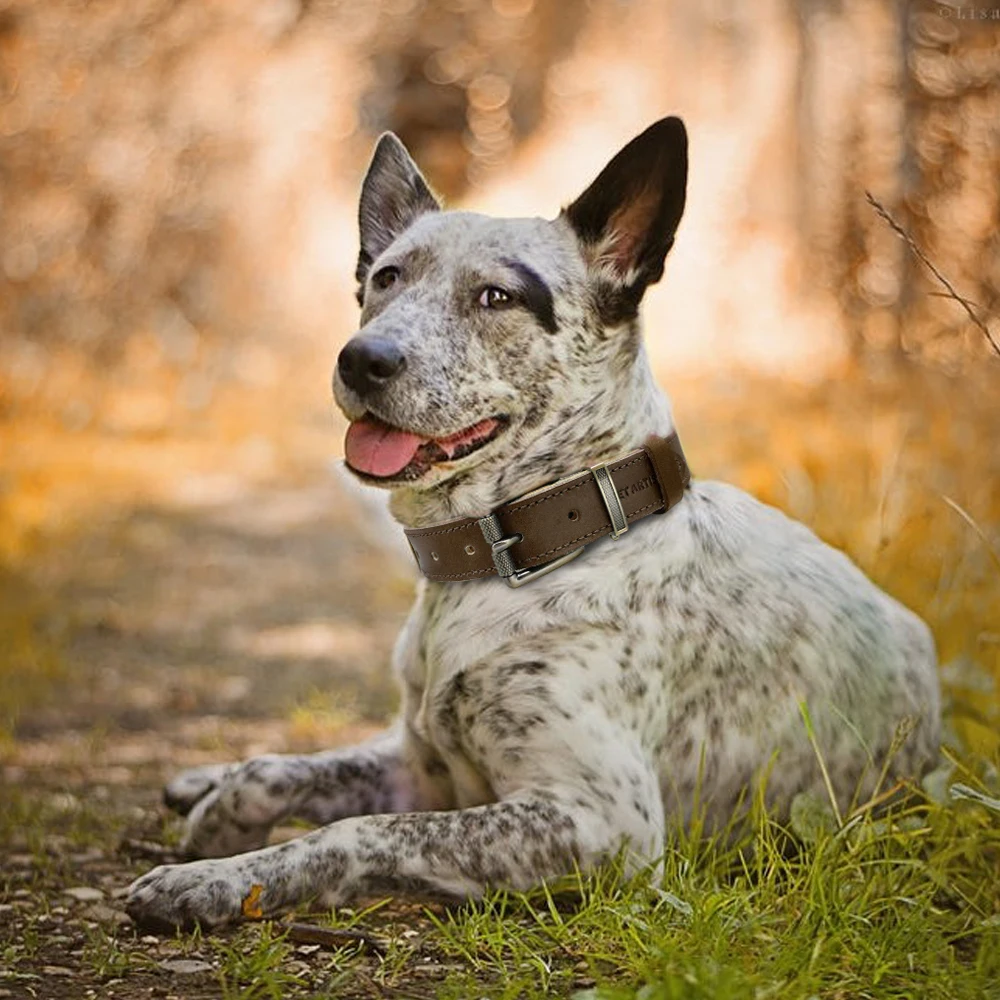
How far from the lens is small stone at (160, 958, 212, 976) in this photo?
2.65 metres

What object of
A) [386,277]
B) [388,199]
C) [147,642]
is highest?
[388,199]

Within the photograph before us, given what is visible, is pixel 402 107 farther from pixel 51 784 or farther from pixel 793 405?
pixel 51 784

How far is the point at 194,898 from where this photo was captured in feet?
9.29

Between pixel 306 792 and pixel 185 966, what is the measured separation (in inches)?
32.7

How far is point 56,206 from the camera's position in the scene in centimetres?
845

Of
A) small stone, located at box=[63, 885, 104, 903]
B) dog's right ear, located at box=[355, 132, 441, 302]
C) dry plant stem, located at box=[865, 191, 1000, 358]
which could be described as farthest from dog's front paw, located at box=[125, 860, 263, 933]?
dry plant stem, located at box=[865, 191, 1000, 358]

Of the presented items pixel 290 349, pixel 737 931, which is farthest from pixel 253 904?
pixel 290 349

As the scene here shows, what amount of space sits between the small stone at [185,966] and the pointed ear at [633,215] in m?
1.66

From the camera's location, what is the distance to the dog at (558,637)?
9.53 ft

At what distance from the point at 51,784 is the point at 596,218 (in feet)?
7.38

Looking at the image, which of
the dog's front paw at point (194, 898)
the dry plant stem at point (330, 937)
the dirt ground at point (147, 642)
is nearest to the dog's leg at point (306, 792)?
the dirt ground at point (147, 642)

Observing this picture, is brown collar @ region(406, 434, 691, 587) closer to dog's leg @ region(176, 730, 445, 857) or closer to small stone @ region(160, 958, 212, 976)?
dog's leg @ region(176, 730, 445, 857)

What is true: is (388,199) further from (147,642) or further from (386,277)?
(147,642)

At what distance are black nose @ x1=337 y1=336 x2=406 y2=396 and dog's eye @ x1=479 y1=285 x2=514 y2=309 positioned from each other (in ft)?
0.89
